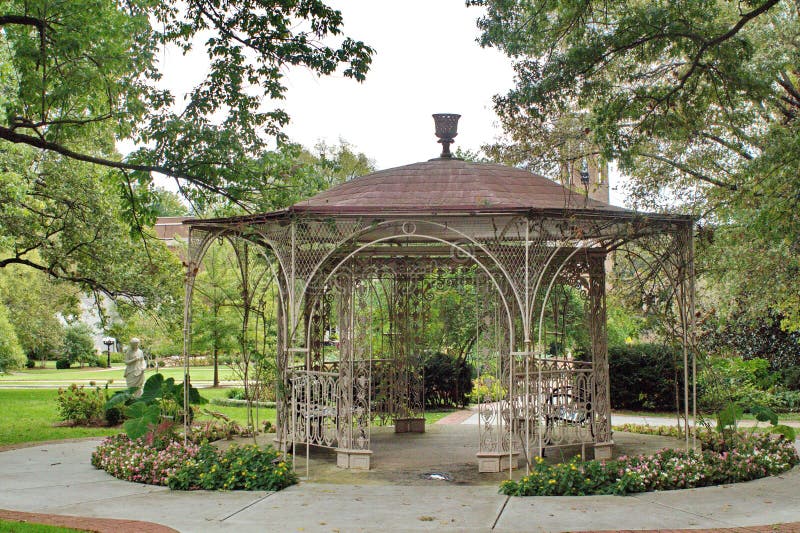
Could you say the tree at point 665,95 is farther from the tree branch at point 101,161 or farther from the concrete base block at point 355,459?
the concrete base block at point 355,459

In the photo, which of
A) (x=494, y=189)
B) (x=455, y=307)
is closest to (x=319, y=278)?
(x=494, y=189)

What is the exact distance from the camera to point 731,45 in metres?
10.6

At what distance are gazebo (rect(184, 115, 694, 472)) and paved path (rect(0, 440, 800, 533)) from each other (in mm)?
1215

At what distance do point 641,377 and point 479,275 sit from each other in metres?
10.6

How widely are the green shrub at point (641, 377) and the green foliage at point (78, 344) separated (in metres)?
32.5

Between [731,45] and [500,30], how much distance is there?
308cm

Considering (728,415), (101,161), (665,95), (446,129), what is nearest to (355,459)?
(728,415)

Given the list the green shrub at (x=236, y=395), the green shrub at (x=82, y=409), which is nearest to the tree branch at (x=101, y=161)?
the green shrub at (x=82, y=409)

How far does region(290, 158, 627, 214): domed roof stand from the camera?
10117 mm

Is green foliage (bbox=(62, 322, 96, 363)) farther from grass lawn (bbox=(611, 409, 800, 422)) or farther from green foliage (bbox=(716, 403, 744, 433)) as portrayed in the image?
green foliage (bbox=(716, 403, 744, 433))

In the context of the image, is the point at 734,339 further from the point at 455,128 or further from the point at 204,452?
the point at 204,452

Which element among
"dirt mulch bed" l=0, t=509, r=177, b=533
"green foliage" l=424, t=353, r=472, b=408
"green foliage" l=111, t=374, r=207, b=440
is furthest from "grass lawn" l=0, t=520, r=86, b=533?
"green foliage" l=424, t=353, r=472, b=408

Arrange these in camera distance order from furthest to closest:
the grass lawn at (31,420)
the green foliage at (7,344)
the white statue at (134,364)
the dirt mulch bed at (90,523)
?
the green foliage at (7,344) < the white statue at (134,364) < the grass lawn at (31,420) < the dirt mulch bed at (90,523)

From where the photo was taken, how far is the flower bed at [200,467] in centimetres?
946
